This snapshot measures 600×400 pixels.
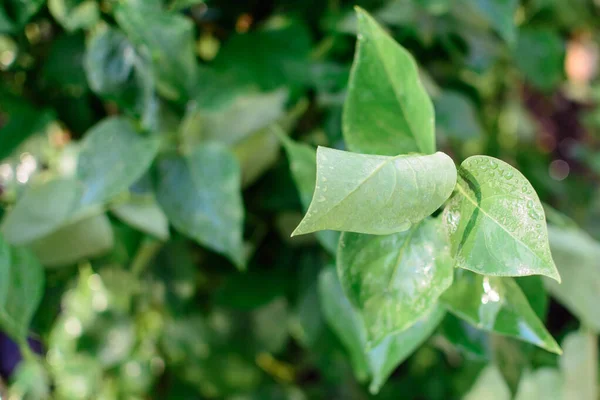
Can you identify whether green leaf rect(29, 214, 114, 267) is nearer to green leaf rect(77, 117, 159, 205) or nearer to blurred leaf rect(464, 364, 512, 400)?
green leaf rect(77, 117, 159, 205)

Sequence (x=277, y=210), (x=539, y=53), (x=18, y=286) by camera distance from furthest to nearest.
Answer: (x=539, y=53), (x=277, y=210), (x=18, y=286)

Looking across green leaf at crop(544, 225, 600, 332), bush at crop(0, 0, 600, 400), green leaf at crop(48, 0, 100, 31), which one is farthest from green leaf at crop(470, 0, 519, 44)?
green leaf at crop(48, 0, 100, 31)

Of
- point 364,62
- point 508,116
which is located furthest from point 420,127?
point 508,116

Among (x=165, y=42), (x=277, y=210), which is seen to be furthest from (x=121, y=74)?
(x=277, y=210)

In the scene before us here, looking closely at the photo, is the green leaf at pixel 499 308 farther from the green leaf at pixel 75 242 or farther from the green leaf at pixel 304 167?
the green leaf at pixel 75 242

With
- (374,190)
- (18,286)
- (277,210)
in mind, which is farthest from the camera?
(277,210)

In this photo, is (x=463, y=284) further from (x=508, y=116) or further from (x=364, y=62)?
(x=508, y=116)

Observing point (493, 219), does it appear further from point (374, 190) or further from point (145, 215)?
point (145, 215)

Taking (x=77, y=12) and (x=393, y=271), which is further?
(x=77, y=12)
